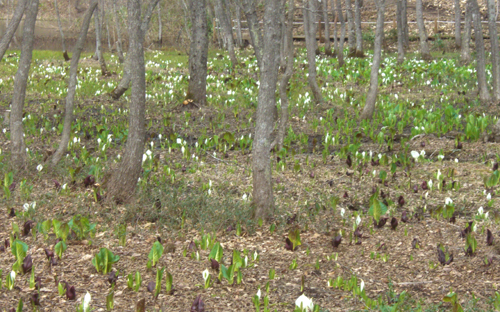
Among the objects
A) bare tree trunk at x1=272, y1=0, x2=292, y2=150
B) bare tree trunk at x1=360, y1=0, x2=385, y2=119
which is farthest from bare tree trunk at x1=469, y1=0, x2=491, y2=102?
bare tree trunk at x1=272, y1=0, x2=292, y2=150

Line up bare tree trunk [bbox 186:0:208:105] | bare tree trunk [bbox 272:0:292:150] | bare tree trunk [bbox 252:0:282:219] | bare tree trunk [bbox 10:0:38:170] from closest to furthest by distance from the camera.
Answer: bare tree trunk [bbox 252:0:282:219] → bare tree trunk [bbox 10:0:38:170] → bare tree trunk [bbox 272:0:292:150] → bare tree trunk [bbox 186:0:208:105]

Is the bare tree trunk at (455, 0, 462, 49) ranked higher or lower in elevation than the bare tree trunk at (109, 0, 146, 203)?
higher

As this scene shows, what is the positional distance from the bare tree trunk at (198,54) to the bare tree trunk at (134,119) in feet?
17.7

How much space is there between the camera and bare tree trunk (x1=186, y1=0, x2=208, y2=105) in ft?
37.7

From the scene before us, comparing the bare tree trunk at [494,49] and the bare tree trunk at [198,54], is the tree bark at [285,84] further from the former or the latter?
the bare tree trunk at [494,49]

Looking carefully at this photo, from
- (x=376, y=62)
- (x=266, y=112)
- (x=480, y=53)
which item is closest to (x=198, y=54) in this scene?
(x=376, y=62)

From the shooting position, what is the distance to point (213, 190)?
22.1 ft

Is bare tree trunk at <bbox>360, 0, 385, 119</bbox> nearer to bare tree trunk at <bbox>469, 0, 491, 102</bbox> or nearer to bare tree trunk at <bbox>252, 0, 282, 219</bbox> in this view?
bare tree trunk at <bbox>469, 0, 491, 102</bbox>

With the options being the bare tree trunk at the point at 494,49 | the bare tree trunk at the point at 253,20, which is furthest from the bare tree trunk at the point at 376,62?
the bare tree trunk at the point at 253,20

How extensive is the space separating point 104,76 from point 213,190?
429 inches

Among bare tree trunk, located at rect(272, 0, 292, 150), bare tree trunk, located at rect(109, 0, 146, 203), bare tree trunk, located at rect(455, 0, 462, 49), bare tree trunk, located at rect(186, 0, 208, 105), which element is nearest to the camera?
bare tree trunk, located at rect(109, 0, 146, 203)

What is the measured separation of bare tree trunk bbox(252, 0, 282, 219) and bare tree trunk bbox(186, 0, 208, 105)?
6.06m

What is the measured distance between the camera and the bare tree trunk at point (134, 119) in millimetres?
6051

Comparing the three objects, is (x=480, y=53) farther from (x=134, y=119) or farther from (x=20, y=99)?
(x=20, y=99)
